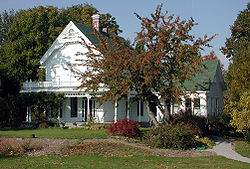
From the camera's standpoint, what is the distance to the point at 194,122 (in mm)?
19438

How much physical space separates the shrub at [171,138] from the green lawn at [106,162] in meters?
2.62

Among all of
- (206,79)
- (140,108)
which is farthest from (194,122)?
(140,108)

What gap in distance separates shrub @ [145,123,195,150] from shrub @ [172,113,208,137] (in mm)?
2472

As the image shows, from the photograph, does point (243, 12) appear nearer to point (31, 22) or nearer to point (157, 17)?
point (31, 22)

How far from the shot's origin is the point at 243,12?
42.6m

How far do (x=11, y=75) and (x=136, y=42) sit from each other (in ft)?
64.4

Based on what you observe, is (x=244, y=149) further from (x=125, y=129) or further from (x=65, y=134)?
Result: (x=65, y=134)

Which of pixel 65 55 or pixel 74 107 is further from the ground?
pixel 65 55

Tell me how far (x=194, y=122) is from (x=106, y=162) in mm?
9702

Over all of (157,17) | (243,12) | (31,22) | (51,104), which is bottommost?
(51,104)

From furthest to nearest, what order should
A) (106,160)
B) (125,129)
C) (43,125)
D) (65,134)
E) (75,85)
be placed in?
(75,85), (43,125), (65,134), (125,129), (106,160)

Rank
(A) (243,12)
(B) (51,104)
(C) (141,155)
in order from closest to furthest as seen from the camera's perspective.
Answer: (C) (141,155)
(B) (51,104)
(A) (243,12)

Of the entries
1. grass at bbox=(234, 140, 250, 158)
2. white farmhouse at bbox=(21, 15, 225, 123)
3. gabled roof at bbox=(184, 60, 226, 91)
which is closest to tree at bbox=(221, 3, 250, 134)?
grass at bbox=(234, 140, 250, 158)

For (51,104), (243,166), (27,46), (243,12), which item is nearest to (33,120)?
(51,104)
